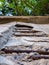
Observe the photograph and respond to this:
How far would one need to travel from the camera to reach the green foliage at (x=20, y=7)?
4.57m

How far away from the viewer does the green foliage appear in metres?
4.57

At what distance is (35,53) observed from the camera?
863 mm

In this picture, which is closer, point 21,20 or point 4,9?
point 21,20

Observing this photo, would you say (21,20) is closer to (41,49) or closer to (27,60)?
(41,49)

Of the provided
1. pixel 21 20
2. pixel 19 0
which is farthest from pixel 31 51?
pixel 19 0

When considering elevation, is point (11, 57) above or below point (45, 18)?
above

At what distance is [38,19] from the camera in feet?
8.52

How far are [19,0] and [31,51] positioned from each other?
13.0 feet

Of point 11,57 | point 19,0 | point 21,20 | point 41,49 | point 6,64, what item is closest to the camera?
point 6,64

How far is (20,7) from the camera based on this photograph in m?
4.76

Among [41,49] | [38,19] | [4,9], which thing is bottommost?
[4,9]

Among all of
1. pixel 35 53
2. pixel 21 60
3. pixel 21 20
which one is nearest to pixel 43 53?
pixel 35 53

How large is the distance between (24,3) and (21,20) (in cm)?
232

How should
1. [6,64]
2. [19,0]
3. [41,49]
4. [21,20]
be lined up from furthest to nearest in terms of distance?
[19,0] < [21,20] < [41,49] < [6,64]
